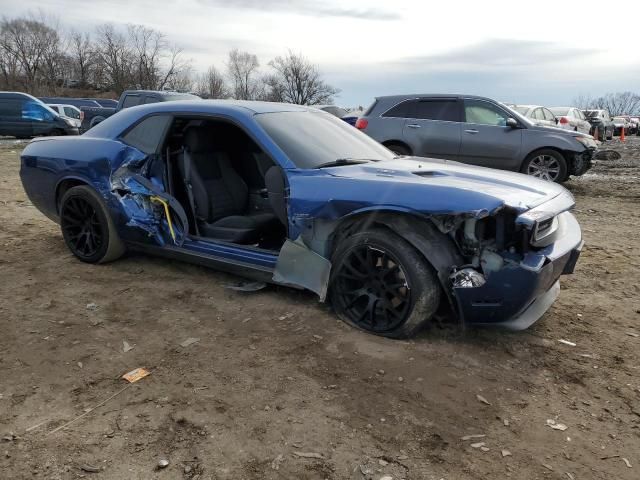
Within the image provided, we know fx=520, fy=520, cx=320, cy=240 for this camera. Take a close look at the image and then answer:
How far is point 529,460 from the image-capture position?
220 centimetres

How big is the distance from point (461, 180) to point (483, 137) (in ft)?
19.9

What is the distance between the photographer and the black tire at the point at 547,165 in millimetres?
8773

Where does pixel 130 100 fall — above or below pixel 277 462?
above

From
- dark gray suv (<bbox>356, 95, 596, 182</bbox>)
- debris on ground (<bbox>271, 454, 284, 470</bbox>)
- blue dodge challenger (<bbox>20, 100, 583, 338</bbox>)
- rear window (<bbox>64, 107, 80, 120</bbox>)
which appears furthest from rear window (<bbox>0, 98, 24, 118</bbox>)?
debris on ground (<bbox>271, 454, 284, 470</bbox>)

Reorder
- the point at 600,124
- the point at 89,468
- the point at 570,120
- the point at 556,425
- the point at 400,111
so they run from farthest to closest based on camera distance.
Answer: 1. the point at 600,124
2. the point at 570,120
3. the point at 400,111
4. the point at 556,425
5. the point at 89,468

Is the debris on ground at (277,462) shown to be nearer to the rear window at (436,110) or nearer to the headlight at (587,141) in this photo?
the rear window at (436,110)

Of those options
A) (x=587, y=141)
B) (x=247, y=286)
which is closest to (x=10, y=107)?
(x=247, y=286)

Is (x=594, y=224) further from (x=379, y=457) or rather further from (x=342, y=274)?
(x=379, y=457)

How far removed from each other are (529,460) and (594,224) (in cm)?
515

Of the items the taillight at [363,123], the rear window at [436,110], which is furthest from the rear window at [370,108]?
the rear window at [436,110]

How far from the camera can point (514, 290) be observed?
2857 millimetres

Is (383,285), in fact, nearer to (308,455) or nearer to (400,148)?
(308,455)

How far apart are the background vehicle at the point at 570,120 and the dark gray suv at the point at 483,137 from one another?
6.99m

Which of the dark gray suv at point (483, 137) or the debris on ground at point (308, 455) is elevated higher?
the dark gray suv at point (483, 137)
